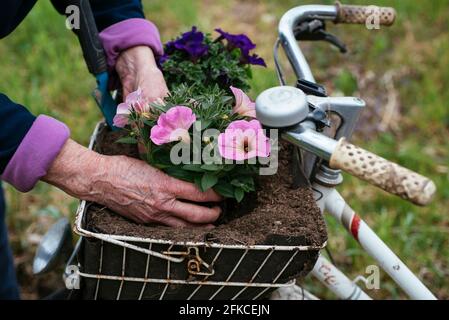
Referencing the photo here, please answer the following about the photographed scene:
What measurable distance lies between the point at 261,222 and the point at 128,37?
63 centimetres

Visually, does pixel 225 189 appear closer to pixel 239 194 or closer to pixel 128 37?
pixel 239 194

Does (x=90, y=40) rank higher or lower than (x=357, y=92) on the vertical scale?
higher

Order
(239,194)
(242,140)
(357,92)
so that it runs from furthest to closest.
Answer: (357,92) < (239,194) < (242,140)

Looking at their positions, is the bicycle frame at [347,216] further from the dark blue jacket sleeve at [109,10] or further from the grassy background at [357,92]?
the grassy background at [357,92]

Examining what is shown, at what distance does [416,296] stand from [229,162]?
56cm

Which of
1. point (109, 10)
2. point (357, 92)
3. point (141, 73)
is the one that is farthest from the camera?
point (357, 92)

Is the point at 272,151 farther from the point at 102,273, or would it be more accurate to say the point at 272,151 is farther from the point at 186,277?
the point at 102,273

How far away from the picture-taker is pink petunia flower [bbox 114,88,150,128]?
1.11m

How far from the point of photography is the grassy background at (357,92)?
2.28m

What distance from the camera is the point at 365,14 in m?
1.34

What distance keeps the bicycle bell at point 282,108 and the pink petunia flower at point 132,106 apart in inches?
11.4

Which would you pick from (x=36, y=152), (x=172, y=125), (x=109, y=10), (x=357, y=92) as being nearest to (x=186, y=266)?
(x=172, y=125)

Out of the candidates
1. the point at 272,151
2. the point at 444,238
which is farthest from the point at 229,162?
the point at 444,238

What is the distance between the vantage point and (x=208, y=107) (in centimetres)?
108
